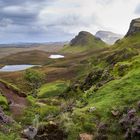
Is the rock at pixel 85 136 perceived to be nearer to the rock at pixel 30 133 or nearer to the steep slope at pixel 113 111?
the steep slope at pixel 113 111

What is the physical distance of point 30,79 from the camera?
99938mm

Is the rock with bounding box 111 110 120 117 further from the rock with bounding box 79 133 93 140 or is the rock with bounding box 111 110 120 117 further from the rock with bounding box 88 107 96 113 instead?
the rock with bounding box 79 133 93 140

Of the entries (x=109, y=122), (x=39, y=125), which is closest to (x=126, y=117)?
(x=109, y=122)

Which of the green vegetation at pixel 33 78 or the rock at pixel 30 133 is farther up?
the rock at pixel 30 133

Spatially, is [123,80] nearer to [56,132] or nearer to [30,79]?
[56,132]

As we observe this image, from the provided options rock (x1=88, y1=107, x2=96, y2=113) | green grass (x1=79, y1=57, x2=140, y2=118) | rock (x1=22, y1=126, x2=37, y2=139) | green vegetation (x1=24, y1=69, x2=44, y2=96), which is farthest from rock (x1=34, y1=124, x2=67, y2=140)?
green vegetation (x1=24, y1=69, x2=44, y2=96)

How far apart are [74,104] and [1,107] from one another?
6.97 metres

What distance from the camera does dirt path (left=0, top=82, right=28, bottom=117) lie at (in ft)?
116

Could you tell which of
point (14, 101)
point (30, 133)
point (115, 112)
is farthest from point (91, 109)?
point (14, 101)

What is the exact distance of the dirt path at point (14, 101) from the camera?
116 feet

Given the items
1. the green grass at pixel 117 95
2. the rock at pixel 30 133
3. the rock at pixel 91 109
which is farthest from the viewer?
the green grass at pixel 117 95

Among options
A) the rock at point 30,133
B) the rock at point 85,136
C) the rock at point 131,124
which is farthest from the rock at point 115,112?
the rock at point 30,133

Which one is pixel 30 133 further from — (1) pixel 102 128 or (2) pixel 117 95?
(2) pixel 117 95

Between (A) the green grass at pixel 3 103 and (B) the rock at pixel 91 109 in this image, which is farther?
(A) the green grass at pixel 3 103
